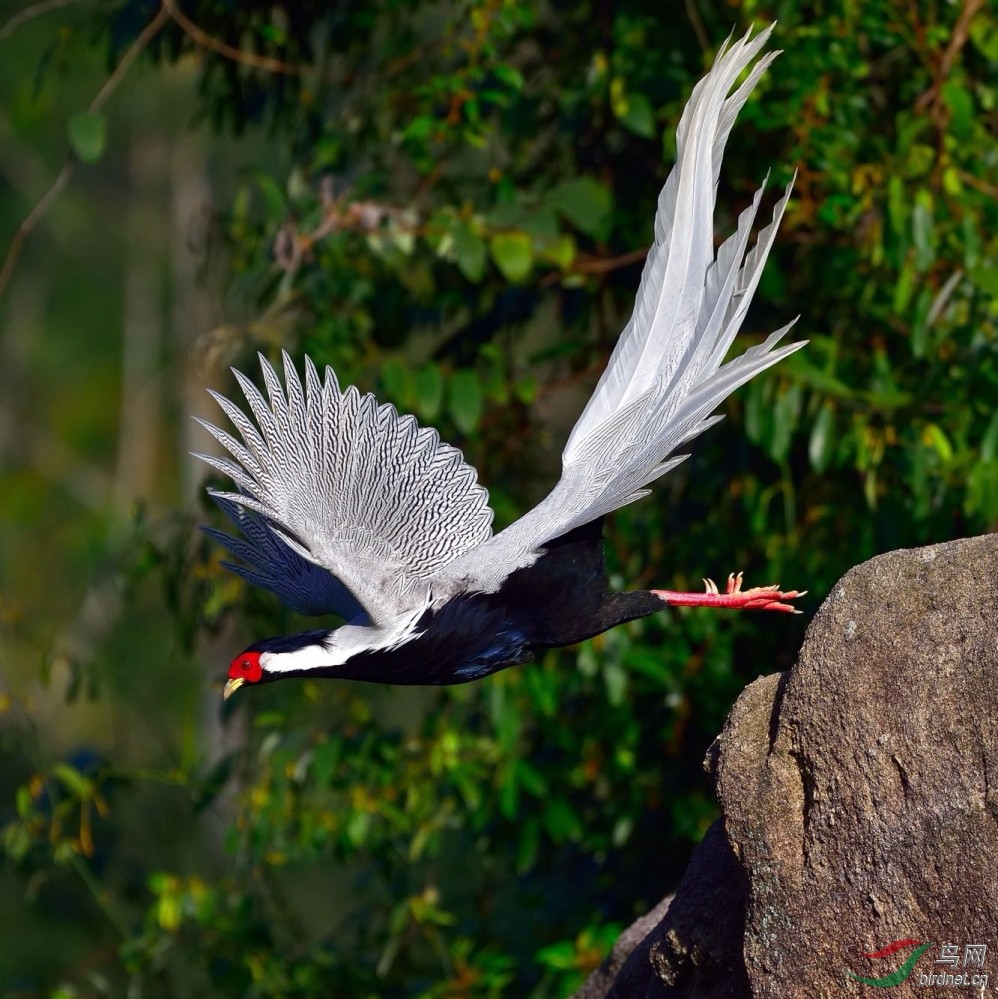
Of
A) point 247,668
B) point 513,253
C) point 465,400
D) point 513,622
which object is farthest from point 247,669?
point 513,253

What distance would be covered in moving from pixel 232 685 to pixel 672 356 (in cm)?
137

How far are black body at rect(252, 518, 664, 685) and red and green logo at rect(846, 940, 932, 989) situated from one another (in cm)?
133

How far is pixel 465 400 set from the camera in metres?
4.84

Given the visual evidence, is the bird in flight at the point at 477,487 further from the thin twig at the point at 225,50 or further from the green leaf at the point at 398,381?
the thin twig at the point at 225,50

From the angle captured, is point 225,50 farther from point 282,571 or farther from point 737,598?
point 737,598

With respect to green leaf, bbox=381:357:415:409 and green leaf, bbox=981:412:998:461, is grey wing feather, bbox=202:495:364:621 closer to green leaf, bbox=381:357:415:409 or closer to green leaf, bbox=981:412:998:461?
green leaf, bbox=381:357:415:409

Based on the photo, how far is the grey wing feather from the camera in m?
3.98

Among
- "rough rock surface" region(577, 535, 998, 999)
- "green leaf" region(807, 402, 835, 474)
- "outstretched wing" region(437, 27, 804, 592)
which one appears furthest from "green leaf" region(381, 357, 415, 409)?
"rough rock surface" region(577, 535, 998, 999)

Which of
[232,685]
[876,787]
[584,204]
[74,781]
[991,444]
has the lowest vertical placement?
[74,781]

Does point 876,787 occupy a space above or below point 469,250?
below

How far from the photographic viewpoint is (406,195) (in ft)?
19.1

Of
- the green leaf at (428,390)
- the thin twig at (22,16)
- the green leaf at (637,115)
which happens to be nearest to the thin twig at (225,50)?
the thin twig at (22,16)

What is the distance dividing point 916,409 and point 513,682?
151 cm

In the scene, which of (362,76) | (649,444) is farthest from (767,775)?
(362,76)
